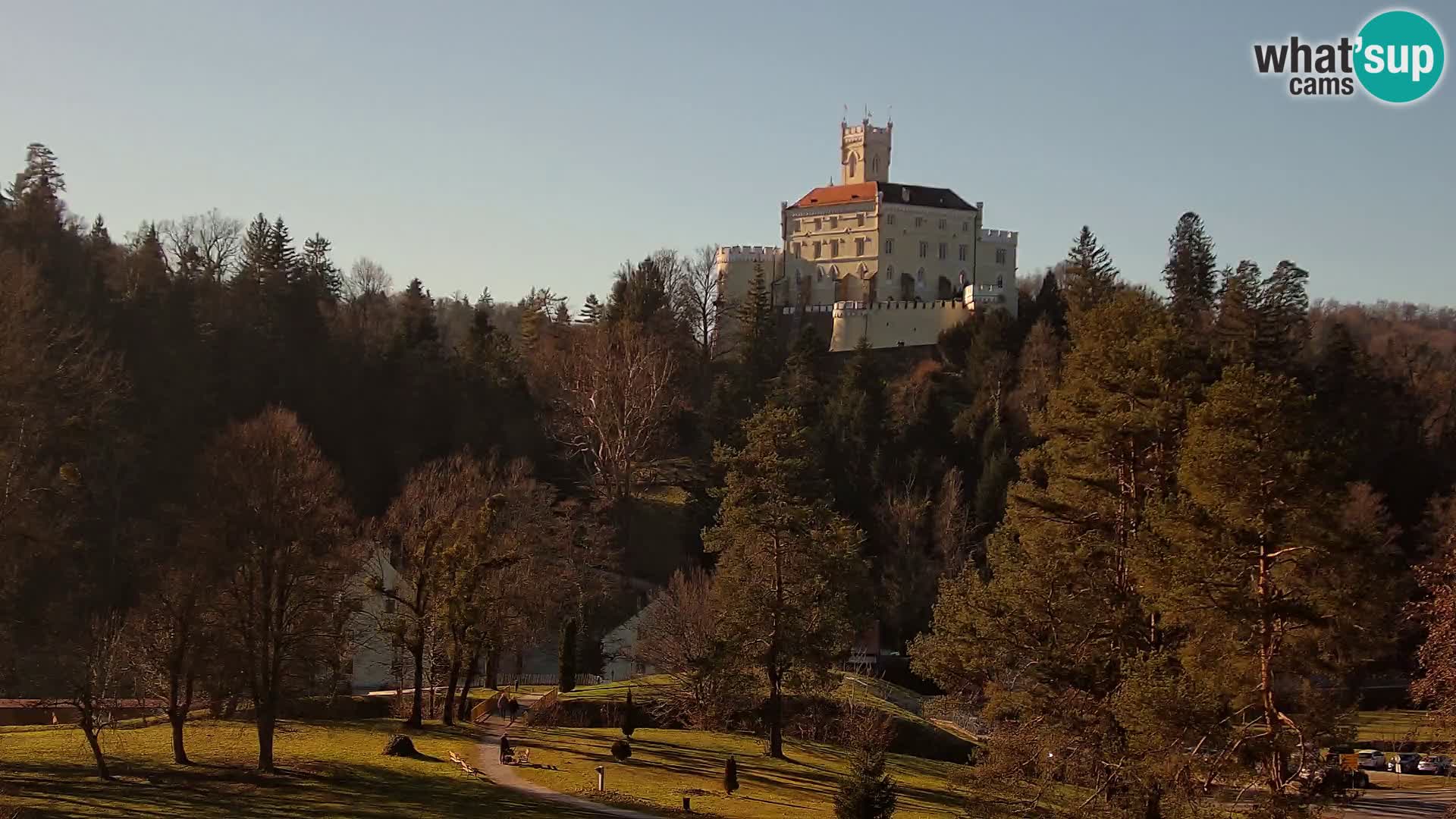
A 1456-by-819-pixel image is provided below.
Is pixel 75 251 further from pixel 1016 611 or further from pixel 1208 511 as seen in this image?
pixel 1208 511

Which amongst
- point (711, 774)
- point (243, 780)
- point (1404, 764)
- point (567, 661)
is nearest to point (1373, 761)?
point (1404, 764)

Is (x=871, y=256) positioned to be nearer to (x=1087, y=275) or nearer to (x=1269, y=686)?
(x=1087, y=275)

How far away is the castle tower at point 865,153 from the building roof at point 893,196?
161 inches

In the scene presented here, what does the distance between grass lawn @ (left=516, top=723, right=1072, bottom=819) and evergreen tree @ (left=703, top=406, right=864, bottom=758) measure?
210cm

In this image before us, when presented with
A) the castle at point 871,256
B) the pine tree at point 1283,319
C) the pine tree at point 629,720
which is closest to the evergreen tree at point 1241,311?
the pine tree at point 1283,319

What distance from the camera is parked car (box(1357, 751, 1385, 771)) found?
5041 cm

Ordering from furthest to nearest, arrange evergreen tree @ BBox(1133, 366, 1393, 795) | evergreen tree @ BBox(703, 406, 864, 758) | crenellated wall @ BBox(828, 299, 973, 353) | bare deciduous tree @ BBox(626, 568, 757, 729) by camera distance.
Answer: crenellated wall @ BBox(828, 299, 973, 353)
bare deciduous tree @ BBox(626, 568, 757, 729)
evergreen tree @ BBox(703, 406, 864, 758)
evergreen tree @ BBox(1133, 366, 1393, 795)

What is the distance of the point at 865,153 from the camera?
115 metres

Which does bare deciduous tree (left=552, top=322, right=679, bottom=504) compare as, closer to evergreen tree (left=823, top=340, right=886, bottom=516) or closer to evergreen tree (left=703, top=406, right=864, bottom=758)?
evergreen tree (left=823, top=340, right=886, bottom=516)

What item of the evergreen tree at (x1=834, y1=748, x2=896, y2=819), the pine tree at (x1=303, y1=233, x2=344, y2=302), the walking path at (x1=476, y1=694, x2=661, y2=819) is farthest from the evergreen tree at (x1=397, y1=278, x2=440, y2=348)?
the evergreen tree at (x1=834, y1=748, x2=896, y2=819)

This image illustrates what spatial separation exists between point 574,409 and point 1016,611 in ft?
160

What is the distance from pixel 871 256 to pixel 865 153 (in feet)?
44.3

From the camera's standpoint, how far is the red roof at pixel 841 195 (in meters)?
108

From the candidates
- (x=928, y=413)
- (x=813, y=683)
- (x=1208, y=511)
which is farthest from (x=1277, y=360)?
(x=1208, y=511)
